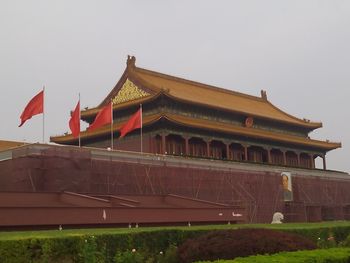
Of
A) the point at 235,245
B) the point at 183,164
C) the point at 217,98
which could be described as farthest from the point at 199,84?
the point at 235,245

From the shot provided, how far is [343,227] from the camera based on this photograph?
50.6ft

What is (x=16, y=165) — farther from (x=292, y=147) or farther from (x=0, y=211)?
(x=292, y=147)

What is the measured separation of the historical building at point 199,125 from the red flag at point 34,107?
842cm

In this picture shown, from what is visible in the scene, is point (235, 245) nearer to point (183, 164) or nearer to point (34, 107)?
point (34, 107)

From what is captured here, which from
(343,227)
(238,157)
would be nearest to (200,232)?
(343,227)

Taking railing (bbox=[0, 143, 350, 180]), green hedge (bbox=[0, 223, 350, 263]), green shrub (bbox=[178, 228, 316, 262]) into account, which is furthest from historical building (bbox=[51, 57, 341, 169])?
green shrub (bbox=[178, 228, 316, 262])

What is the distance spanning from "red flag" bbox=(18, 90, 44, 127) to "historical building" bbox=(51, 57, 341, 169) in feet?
27.6

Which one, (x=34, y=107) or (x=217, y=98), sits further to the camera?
(x=217, y=98)

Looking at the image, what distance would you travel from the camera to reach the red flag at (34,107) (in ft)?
74.7

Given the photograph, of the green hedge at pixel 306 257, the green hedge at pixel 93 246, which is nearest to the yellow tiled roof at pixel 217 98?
the green hedge at pixel 93 246

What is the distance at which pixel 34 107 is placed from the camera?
2281 centimetres

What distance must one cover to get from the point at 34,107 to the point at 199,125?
11673mm

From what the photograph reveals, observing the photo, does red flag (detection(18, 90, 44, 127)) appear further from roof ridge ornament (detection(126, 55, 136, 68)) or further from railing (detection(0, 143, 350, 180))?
roof ridge ornament (detection(126, 55, 136, 68))

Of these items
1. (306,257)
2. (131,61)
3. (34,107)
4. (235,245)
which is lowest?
(306,257)
